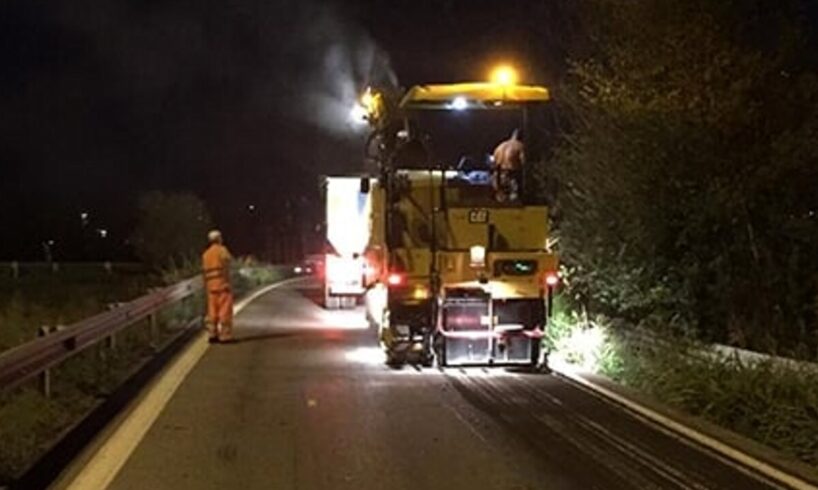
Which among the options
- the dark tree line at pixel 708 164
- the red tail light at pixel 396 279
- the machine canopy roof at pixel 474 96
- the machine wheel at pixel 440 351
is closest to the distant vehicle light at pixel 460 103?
the machine canopy roof at pixel 474 96

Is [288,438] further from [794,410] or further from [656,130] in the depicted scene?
[656,130]

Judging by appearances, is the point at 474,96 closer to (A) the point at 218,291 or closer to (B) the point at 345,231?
(A) the point at 218,291

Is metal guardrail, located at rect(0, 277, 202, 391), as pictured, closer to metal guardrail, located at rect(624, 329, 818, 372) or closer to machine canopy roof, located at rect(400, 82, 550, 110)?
machine canopy roof, located at rect(400, 82, 550, 110)

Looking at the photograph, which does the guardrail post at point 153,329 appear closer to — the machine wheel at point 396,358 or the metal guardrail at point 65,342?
the metal guardrail at point 65,342

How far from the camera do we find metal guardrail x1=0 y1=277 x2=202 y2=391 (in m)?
11.8

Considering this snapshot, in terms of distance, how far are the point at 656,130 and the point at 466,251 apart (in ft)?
9.70

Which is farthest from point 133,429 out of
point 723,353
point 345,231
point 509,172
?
point 345,231

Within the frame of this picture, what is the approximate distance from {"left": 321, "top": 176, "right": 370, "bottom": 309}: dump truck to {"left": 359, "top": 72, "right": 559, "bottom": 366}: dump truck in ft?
15.7

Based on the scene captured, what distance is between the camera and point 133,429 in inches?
488

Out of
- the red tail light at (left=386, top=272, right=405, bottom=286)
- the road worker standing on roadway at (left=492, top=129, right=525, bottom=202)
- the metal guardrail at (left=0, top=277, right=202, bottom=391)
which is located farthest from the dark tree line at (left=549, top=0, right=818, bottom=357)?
the metal guardrail at (left=0, top=277, right=202, bottom=391)

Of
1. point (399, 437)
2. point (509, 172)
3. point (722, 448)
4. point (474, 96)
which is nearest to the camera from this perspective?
point (722, 448)

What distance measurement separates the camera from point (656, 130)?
18.3m

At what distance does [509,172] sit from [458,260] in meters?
1.64

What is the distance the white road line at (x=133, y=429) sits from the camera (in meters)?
9.98
